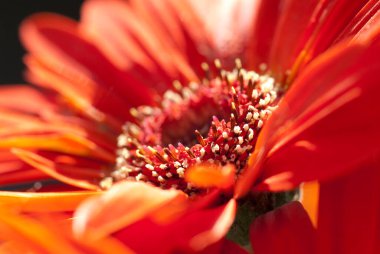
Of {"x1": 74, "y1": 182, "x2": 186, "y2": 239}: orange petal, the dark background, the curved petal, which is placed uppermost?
the dark background

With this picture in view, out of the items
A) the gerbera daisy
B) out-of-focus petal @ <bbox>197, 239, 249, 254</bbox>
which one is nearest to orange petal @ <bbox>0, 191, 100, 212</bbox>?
the gerbera daisy

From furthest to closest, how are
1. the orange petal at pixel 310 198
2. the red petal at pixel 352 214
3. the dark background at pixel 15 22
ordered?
the dark background at pixel 15 22, the orange petal at pixel 310 198, the red petal at pixel 352 214

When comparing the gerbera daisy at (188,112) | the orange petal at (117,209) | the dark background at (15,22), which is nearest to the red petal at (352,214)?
the gerbera daisy at (188,112)

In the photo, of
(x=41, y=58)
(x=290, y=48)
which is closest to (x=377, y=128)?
(x=290, y=48)

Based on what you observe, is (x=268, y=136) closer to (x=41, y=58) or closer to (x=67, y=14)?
(x=41, y=58)

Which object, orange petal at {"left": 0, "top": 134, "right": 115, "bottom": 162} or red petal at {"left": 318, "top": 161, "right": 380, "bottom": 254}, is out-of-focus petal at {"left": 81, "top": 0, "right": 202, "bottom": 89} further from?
red petal at {"left": 318, "top": 161, "right": 380, "bottom": 254}

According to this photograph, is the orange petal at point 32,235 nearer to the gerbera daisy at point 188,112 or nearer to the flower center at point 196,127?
the gerbera daisy at point 188,112
